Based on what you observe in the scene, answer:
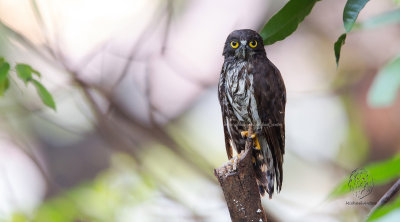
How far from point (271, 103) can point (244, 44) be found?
0.80ft

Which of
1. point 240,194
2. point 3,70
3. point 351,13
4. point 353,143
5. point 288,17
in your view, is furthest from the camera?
point 353,143

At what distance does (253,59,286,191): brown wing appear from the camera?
1732 mm

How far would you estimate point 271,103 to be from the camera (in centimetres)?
173

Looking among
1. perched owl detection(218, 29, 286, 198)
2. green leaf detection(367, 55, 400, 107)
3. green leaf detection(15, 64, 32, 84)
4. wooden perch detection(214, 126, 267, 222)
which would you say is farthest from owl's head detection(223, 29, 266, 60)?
green leaf detection(367, 55, 400, 107)

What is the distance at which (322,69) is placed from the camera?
3264 millimetres

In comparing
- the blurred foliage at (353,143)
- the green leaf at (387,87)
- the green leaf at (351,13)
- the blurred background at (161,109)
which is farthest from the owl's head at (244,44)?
the blurred foliage at (353,143)

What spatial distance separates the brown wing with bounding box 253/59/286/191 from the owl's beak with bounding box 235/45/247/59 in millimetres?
60

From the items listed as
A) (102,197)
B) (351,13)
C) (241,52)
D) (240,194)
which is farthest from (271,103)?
(102,197)

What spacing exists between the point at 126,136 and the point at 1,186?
92 cm

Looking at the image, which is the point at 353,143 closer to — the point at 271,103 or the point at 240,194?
the point at 271,103

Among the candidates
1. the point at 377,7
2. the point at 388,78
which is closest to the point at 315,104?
the point at 377,7

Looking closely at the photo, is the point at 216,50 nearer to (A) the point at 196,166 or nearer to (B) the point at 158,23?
(B) the point at 158,23

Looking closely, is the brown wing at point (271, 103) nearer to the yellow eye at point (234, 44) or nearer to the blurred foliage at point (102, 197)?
the yellow eye at point (234, 44)

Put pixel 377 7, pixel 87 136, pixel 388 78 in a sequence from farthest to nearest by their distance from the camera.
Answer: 1. pixel 87 136
2. pixel 377 7
3. pixel 388 78
